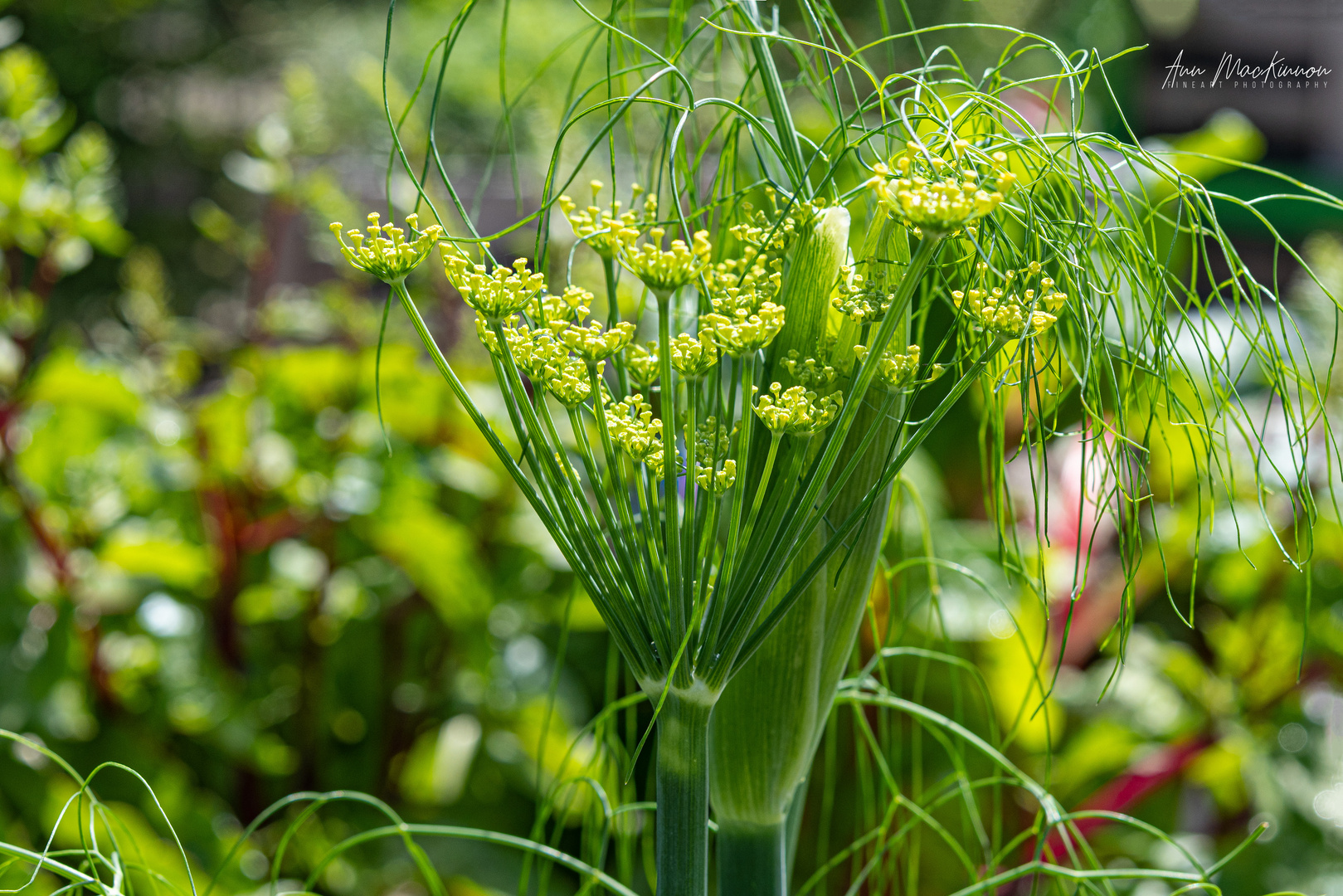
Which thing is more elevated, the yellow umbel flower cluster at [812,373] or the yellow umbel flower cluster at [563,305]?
the yellow umbel flower cluster at [563,305]

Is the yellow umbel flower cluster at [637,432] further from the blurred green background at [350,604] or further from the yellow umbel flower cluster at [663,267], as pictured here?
the blurred green background at [350,604]

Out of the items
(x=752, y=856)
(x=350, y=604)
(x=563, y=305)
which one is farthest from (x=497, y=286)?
(x=350, y=604)

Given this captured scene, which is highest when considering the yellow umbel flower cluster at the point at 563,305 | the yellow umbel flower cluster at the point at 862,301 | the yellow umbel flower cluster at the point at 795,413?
the yellow umbel flower cluster at the point at 862,301

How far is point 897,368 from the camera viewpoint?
0.55ft

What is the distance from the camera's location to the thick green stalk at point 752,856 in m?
0.22

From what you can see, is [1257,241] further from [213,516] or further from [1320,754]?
[213,516]

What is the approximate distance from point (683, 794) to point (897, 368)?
0.09 metres

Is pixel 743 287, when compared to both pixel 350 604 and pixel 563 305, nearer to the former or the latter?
pixel 563 305

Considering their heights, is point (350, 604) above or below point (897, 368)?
below

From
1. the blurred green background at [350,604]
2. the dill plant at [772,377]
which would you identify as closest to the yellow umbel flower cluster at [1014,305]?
the dill plant at [772,377]

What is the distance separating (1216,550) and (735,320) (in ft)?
1.98

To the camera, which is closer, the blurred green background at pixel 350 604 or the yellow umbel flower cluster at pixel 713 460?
the yellow umbel flower cluster at pixel 713 460

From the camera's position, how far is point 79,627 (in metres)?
0.53

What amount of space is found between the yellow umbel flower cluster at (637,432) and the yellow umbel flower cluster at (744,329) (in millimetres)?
17
